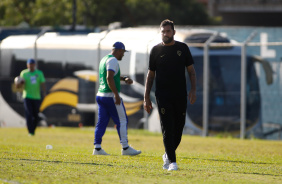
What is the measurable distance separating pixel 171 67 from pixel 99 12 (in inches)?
1342

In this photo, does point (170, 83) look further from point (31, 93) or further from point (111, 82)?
point (31, 93)

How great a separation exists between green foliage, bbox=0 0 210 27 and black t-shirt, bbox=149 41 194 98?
2260 cm

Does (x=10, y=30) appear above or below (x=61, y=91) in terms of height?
above

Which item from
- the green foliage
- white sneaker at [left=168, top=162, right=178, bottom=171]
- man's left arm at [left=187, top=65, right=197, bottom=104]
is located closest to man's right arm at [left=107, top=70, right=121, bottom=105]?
man's left arm at [left=187, top=65, right=197, bottom=104]

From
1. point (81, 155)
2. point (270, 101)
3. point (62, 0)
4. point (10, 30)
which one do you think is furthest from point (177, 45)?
point (62, 0)

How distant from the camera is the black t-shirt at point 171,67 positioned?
1001 centimetres

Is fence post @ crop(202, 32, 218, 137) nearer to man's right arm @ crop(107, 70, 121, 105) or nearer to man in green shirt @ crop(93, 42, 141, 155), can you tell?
man in green shirt @ crop(93, 42, 141, 155)

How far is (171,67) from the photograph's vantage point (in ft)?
32.9

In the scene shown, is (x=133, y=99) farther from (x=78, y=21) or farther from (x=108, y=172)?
(x=78, y=21)

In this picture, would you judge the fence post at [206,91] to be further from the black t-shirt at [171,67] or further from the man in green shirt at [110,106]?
the black t-shirt at [171,67]

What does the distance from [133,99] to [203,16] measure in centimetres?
2867

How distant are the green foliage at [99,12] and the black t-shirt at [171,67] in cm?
2260

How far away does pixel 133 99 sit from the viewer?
73.1ft

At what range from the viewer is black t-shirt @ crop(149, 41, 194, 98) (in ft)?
32.8
